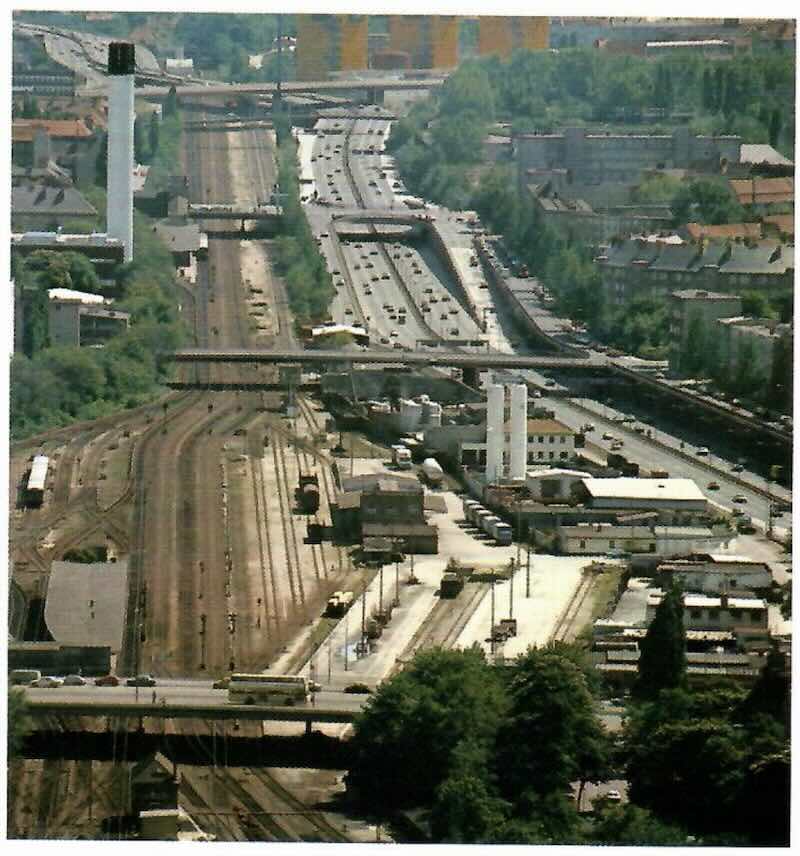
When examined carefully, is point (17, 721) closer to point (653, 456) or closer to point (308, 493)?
point (308, 493)

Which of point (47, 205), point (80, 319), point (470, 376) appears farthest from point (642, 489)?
point (47, 205)

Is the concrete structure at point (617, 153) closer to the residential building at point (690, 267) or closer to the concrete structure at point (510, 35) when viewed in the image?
→ the concrete structure at point (510, 35)

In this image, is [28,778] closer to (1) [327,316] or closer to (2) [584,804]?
(2) [584,804]

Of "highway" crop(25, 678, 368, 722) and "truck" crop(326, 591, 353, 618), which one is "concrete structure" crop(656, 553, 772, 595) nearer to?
"truck" crop(326, 591, 353, 618)

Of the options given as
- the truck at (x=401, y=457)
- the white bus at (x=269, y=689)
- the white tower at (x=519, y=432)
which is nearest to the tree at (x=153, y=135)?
the white tower at (x=519, y=432)

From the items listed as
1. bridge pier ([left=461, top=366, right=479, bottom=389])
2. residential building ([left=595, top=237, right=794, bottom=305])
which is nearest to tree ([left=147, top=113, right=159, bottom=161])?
residential building ([left=595, top=237, right=794, bottom=305])
